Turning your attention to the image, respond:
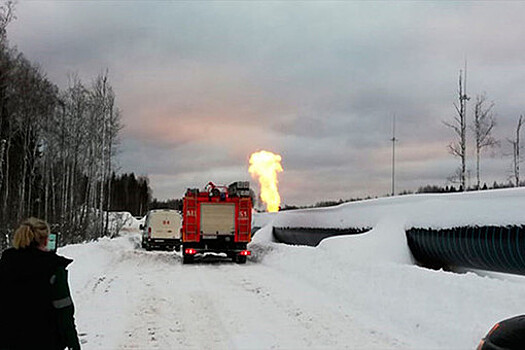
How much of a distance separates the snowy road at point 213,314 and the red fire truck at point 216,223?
Answer: 5223 millimetres

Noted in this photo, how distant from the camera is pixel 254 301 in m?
11.1

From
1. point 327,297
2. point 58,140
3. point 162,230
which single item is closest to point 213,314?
point 327,297

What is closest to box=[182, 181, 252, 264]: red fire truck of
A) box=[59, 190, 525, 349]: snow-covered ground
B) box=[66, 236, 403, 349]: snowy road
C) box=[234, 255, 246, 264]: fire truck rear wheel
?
box=[234, 255, 246, 264]: fire truck rear wheel

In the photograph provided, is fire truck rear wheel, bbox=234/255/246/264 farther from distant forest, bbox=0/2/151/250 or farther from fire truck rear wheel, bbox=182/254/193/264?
distant forest, bbox=0/2/151/250

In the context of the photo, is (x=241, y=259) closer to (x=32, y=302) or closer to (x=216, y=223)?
(x=216, y=223)

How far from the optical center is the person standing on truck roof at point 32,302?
4.09 metres

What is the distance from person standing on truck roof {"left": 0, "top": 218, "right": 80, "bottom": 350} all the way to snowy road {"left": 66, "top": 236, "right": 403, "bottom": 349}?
11.1 ft

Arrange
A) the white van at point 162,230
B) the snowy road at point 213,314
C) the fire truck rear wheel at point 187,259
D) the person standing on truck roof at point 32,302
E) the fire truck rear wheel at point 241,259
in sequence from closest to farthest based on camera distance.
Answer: the person standing on truck roof at point 32,302 → the snowy road at point 213,314 → the fire truck rear wheel at point 241,259 → the fire truck rear wheel at point 187,259 → the white van at point 162,230

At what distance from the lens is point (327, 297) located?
11336mm

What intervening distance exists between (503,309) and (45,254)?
6308 mm

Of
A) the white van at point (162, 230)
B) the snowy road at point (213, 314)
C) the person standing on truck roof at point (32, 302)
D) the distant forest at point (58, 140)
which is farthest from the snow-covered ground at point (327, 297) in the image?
the distant forest at point (58, 140)

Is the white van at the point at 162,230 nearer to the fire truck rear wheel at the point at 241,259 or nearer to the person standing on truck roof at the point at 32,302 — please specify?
the fire truck rear wheel at the point at 241,259

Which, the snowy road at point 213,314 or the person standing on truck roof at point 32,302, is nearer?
the person standing on truck roof at point 32,302

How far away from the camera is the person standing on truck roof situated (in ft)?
13.4
